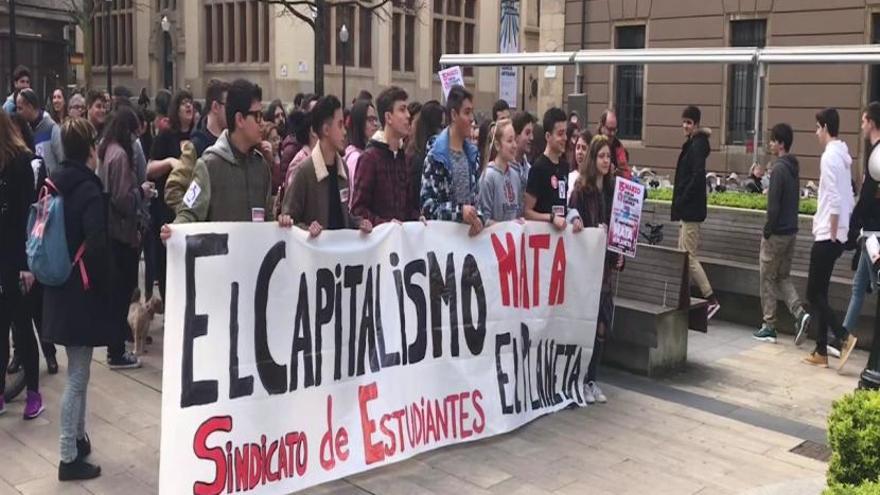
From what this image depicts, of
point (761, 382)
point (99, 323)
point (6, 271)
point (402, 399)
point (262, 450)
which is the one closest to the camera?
point (262, 450)

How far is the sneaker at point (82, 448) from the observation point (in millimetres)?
5133

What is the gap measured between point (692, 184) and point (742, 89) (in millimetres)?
12732

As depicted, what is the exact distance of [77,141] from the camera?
508 centimetres

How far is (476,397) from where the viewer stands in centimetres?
588

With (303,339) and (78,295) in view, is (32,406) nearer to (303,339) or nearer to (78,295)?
(78,295)

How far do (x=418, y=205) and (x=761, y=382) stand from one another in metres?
3.40

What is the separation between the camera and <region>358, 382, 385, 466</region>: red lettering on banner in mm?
5180

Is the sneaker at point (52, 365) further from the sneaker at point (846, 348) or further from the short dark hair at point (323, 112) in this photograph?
the sneaker at point (846, 348)

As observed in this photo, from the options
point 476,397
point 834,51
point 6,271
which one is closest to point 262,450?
point 476,397

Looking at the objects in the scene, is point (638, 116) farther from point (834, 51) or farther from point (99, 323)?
point (99, 323)

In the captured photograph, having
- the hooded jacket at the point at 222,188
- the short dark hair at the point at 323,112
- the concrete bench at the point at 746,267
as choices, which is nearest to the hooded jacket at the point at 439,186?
the short dark hair at the point at 323,112

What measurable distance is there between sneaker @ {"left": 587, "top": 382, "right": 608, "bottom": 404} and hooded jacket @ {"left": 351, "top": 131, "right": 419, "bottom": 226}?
2114 mm

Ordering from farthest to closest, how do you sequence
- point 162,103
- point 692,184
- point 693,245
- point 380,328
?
point 693,245, point 692,184, point 162,103, point 380,328

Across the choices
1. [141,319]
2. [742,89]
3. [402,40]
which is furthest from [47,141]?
[402,40]
